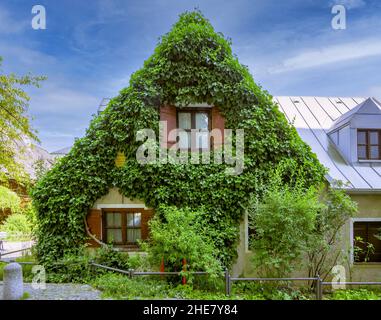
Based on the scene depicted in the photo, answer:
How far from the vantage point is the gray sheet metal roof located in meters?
9.88

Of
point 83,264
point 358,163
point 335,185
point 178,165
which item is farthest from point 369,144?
point 83,264

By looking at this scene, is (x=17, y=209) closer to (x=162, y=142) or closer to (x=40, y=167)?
(x=40, y=167)

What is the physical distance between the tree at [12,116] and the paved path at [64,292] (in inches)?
195

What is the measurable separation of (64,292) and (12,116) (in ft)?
21.0

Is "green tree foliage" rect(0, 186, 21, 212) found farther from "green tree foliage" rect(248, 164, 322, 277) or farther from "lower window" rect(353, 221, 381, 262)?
"lower window" rect(353, 221, 381, 262)

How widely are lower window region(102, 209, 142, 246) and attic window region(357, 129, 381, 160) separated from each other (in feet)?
23.8

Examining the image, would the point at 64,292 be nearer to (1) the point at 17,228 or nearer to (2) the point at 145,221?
(2) the point at 145,221

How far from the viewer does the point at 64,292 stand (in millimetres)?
7715

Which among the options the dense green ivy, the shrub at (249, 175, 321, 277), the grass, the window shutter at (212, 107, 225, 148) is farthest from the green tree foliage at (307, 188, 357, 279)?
the window shutter at (212, 107, 225, 148)

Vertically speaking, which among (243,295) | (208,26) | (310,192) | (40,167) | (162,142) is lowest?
(243,295)

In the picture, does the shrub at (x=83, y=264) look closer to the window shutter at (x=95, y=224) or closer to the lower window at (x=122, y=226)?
the window shutter at (x=95, y=224)
